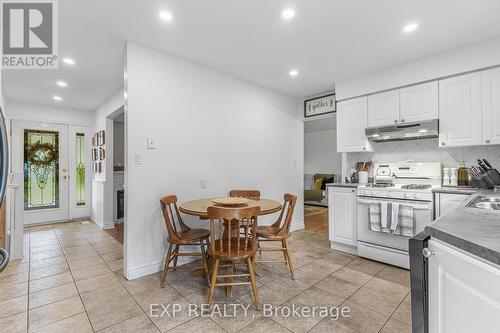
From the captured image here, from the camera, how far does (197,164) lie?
3.11 meters

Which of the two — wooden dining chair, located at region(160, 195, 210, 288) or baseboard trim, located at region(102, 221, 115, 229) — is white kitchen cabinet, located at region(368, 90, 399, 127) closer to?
wooden dining chair, located at region(160, 195, 210, 288)

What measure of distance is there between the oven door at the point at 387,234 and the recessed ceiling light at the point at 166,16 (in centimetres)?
298

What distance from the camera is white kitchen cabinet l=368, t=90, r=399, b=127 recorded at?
3.15 meters

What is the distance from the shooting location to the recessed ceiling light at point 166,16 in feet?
6.93

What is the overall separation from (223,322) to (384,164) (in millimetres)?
3005

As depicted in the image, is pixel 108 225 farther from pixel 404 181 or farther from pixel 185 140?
pixel 404 181

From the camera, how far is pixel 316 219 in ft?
17.4

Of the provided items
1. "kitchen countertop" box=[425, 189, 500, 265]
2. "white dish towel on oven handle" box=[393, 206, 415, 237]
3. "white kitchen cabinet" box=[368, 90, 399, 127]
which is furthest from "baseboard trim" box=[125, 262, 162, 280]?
"white kitchen cabinet" box=[368, 90, 399, 127]

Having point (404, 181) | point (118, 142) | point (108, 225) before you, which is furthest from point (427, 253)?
point (118, 142)

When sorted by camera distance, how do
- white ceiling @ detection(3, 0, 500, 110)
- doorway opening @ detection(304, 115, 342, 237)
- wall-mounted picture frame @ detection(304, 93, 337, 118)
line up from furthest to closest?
doorway opening @ detection(304, 115, 342, 237)
wall-mounted picture frame @ detection(304, 93, 337, 118)
white ceiling @ detection(3, 0, 500, 110)

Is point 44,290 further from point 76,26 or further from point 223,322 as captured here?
point 76,26

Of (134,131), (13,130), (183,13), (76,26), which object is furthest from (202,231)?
(13,130)

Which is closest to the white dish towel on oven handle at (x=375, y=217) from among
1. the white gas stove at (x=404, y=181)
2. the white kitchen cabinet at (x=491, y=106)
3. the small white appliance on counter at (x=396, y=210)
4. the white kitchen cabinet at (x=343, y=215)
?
the small white appliance on counter at (x=396, y=210)

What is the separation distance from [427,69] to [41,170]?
22.6 ft
